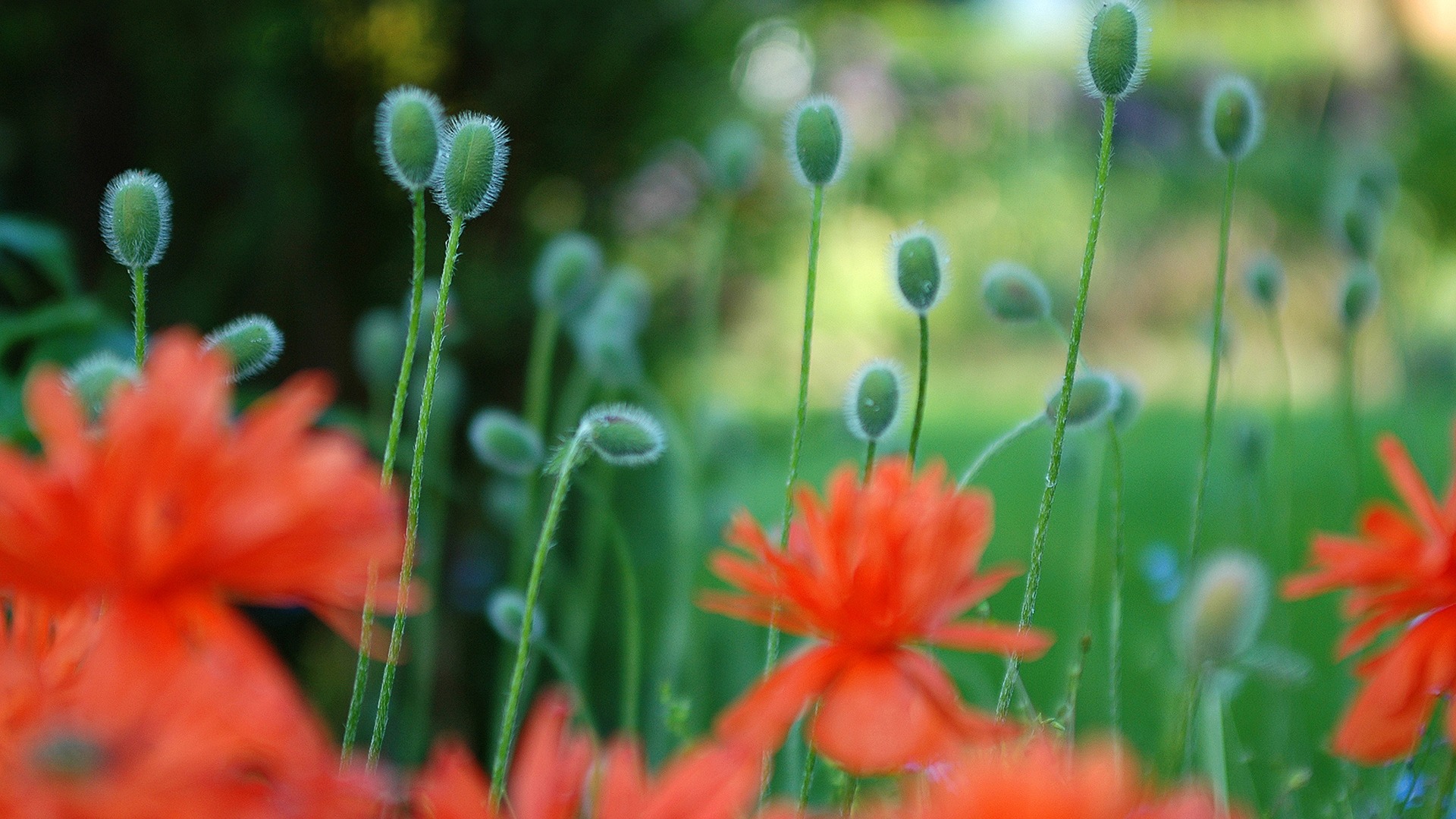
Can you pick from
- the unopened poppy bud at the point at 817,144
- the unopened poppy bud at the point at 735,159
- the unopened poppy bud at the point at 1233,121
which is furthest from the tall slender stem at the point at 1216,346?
the unopened poppy bud at the point at 735,159

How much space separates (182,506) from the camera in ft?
1.27

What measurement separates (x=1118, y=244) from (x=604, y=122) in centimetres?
581

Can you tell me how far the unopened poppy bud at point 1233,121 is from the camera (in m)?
0.93

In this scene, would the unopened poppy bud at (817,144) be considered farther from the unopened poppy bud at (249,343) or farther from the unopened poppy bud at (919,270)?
the unopened poppy bud at (249,343)

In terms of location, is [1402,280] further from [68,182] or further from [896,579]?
[896,579]

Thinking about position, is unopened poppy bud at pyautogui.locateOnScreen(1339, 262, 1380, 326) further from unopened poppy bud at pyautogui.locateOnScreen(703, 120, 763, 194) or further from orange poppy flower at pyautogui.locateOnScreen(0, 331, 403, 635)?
orange poppy flower at pyautogui.locateOnScreen(0, 331, 403, 635)

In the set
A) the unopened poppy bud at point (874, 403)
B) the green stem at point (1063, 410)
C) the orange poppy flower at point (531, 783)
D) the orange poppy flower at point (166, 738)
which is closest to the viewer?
the orange poppy flower at point (166, 738)

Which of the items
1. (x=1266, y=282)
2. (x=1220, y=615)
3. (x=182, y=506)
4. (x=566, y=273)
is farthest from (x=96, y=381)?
(x=1266, y=282)

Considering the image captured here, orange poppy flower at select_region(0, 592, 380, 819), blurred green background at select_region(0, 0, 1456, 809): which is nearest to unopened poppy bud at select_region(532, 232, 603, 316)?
blurred green background at select_region(0, 0, 1456, 809)

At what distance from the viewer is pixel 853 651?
0.50 meters

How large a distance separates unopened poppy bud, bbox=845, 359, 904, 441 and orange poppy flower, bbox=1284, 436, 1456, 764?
0.73 ft

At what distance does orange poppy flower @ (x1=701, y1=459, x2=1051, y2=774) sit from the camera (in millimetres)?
458

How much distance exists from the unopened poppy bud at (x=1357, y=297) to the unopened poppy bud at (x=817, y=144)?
0.61 meters

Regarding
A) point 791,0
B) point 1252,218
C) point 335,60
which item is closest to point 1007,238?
point 1252,218
